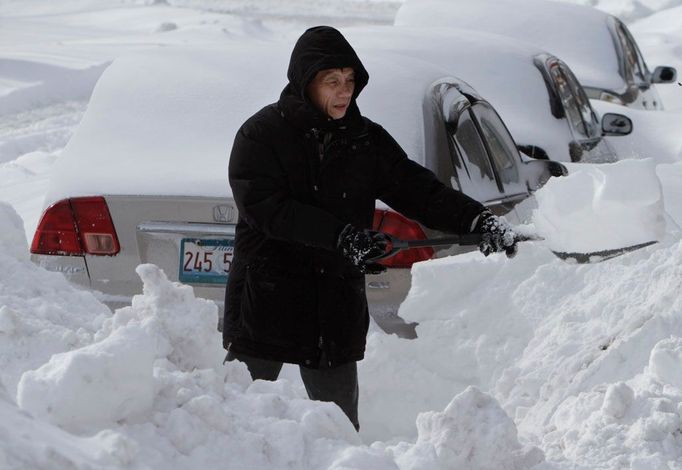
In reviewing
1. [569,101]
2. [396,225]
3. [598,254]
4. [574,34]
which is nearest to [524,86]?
[569,101]

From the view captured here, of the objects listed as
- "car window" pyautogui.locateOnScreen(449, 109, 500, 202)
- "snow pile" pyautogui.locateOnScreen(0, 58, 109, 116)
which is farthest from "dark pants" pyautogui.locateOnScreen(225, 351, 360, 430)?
"snow pile" pyautogui.locateOnScreen(0, 58, 109, 116)

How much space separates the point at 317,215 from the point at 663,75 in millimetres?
8435

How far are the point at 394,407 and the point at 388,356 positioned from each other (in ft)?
0.69

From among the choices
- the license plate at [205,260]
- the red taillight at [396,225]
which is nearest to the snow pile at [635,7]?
the red taillight at [396,225]

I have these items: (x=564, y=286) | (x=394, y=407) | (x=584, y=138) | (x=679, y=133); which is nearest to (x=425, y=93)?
(x=564, y=286)

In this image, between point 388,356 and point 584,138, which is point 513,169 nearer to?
point 388,356

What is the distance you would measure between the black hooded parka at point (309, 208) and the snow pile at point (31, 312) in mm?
529

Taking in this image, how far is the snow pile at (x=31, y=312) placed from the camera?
Answer: 3.65m

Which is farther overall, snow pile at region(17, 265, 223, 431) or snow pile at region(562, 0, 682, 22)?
snow pile at region(562, 0, 682, 22)

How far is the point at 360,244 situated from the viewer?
3.99 meters

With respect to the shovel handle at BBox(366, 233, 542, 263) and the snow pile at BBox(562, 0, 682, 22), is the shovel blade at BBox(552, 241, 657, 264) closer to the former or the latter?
the shovel handle at BBox(366, 233, 542, 263)

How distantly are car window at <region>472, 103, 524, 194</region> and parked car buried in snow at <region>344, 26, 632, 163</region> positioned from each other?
5.59 feet

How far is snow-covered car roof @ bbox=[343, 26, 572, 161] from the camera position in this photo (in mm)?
8484

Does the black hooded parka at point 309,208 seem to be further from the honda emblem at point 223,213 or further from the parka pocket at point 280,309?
the honda emblem at point 223,213
